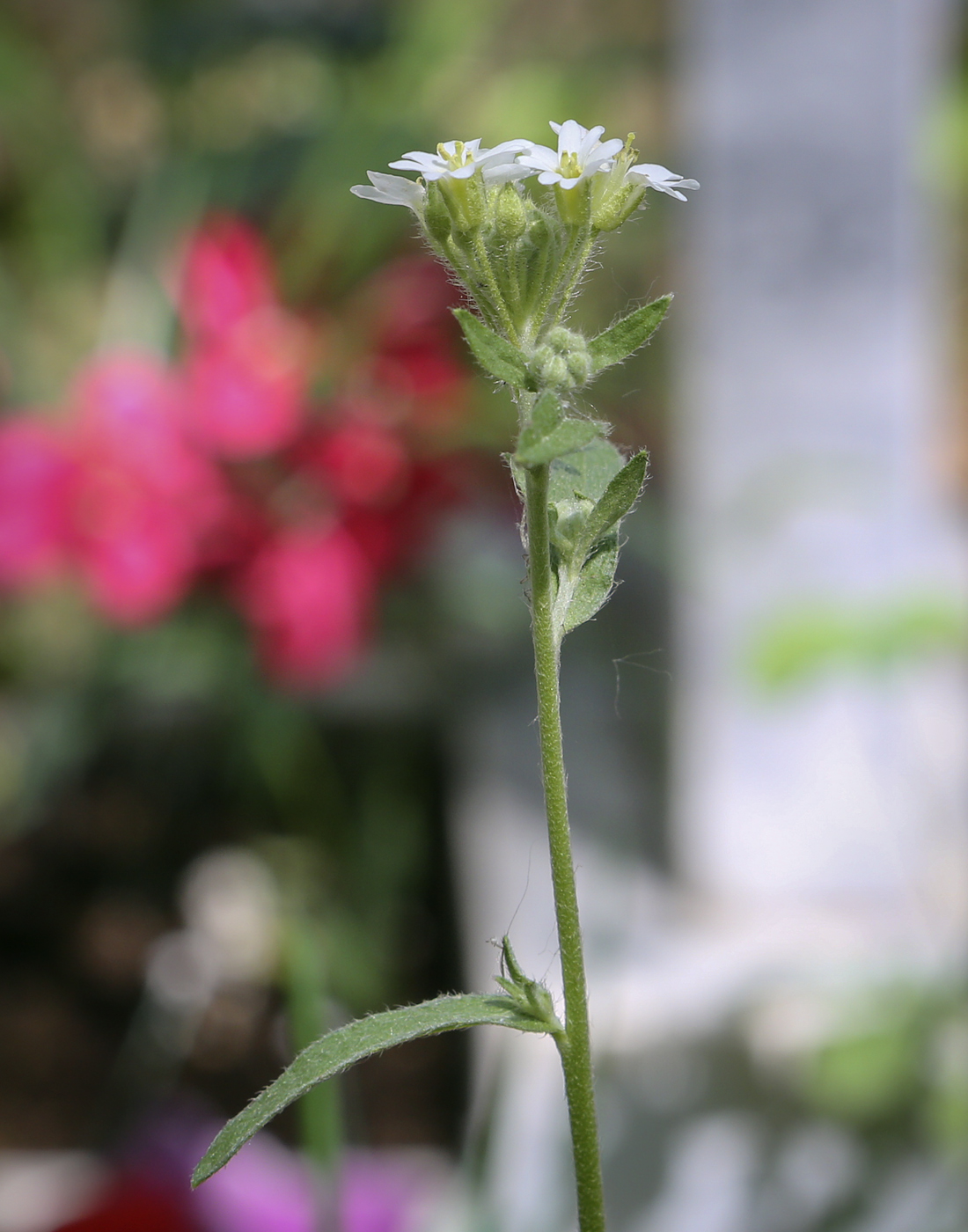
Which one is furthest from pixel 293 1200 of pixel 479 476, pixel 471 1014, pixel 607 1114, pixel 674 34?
pixel 674 34

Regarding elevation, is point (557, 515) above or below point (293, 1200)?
above

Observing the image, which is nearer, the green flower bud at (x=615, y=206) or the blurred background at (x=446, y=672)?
A: the green flower bud at (x=615, y=206)

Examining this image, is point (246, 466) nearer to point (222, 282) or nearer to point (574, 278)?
point (222, 282)

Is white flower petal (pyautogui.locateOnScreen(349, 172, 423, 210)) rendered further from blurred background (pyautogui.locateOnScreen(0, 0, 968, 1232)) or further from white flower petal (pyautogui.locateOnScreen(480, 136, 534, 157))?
blurred background (pyautogui.locateOnScreen(0, 0, 968, 1232))

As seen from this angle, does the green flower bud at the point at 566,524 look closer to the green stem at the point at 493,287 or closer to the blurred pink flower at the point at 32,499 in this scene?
the green stem at the point at 493,287

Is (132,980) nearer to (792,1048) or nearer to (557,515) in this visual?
(792,1048)

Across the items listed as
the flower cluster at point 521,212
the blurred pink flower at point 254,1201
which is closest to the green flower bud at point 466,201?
the flower cluster at point 521,212

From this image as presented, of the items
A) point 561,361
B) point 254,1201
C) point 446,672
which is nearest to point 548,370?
point 561,361
